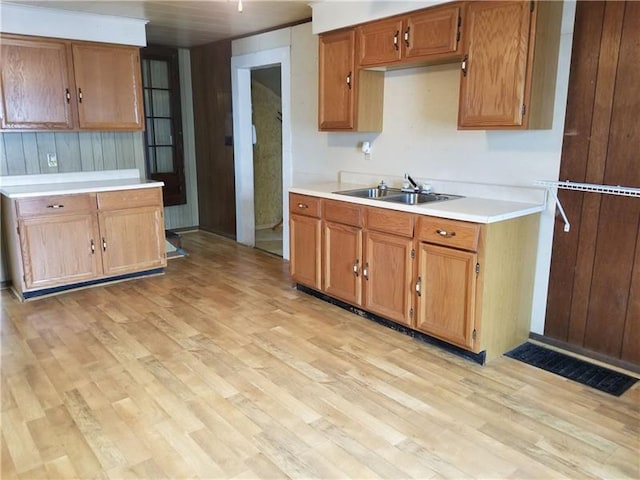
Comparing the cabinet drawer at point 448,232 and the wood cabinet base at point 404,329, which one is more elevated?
the cabinet drawer at point 448,232

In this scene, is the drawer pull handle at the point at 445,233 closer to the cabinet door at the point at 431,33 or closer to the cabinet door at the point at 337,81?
the cabinet door at the point at 431,33

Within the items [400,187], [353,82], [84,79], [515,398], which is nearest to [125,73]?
[84,79]

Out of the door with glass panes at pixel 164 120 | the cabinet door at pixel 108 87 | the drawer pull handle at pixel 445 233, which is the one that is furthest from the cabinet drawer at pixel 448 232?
the door with glass panes at pixel 164 120

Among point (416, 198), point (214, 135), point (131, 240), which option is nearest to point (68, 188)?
point (131, 240)

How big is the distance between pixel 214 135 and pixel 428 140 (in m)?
3.14

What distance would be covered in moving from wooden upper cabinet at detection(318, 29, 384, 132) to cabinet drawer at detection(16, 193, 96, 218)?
203cm

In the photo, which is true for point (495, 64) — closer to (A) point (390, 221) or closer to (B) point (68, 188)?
(A) point (390, 221)

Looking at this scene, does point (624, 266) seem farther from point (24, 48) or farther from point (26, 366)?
point (24, 48)

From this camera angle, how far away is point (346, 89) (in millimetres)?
3658

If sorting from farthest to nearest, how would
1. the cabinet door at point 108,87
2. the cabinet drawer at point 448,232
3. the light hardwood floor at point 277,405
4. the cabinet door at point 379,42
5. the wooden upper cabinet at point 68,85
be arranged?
the cabinet door at point 108,87 → the wooden upper cabinet at point 68,85 → the cabinet door at point 379,42 → the cabinet drawer at point 448,232 → the light hardwood floor at point 277,405

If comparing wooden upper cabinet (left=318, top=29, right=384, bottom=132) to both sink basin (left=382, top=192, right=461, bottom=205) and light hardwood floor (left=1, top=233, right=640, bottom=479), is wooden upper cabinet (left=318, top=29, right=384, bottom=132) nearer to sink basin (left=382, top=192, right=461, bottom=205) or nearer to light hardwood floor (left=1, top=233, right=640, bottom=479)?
sink basin (left=382, top=192, right=461, bottom=205)

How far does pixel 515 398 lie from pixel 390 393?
0.62 metres

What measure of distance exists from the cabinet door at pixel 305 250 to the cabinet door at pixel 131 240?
4.20ft

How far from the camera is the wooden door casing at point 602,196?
2.56 metres
